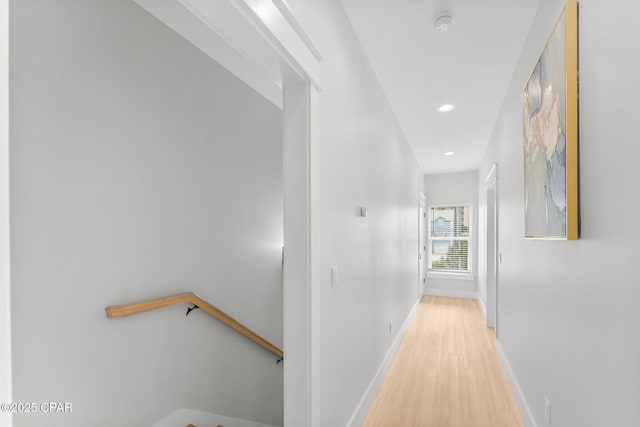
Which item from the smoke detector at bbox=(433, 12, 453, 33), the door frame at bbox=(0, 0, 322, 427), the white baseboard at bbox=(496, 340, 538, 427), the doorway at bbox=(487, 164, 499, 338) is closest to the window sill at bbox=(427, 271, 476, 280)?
the doorway at bbox=(487, 164, 499, 338)

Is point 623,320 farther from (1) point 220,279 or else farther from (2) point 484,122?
(2) point 484,122

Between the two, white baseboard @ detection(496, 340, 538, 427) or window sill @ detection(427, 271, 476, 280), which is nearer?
white baseboard @ detection(496, 340, 538, 427)

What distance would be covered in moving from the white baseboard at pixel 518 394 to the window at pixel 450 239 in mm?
3824

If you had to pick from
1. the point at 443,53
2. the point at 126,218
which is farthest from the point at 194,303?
the point at 443,53

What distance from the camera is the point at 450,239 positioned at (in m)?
7.01

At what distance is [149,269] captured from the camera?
1.96 metres

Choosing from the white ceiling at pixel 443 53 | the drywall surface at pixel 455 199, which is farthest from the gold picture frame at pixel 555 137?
the drywall surface at pixel 455 199

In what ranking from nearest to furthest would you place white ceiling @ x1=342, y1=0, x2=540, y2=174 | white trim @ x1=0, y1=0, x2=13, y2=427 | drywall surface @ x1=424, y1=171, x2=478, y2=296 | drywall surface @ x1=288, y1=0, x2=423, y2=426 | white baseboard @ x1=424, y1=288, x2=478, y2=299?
white trim @ x1=0, y1=0, x2=13, y2=427, drywall surface @ x1=288, y1=0, x2=423, y2=426, white ceiling @ x1=342, y1=0, x2=540, y2=174, white baseboard @ x1=424, y1=288, x2=478, y2=299, drywall surface @ x1=424, y1=171, x2=478, y2=296

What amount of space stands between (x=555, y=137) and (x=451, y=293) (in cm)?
595

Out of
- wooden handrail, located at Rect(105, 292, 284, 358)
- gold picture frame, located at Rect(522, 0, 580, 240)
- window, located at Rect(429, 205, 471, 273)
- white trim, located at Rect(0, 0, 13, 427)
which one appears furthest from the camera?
window, located at Rect(429, 205, 471, 273)

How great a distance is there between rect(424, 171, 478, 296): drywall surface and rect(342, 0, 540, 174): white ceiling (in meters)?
3.00

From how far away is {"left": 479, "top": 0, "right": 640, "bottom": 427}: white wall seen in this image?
2.95ft

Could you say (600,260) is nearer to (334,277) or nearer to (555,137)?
(555,137)

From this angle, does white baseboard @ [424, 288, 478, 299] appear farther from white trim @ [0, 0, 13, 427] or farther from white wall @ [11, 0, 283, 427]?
white trim @ [0, 0, 13, 427]
